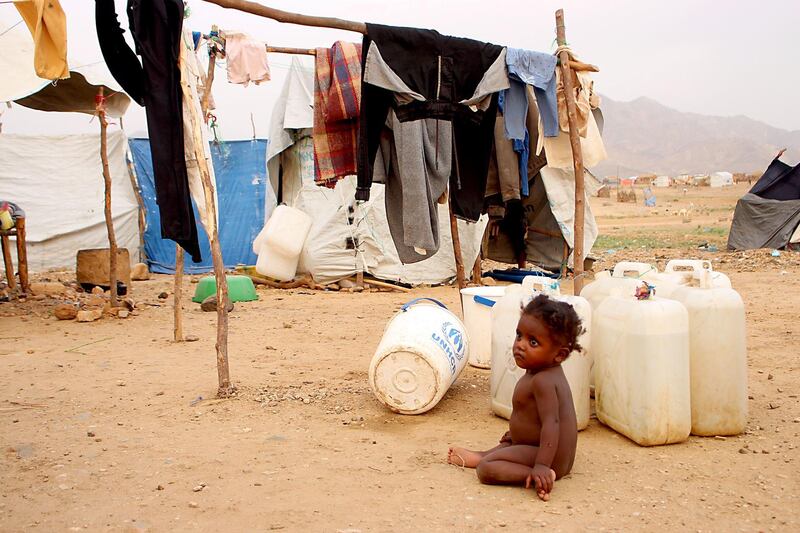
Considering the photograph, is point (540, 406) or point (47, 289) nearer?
point (540, 406)

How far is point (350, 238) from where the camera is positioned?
9430mm

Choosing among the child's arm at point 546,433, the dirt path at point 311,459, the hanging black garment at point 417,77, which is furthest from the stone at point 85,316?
the child's arm at point 546,433

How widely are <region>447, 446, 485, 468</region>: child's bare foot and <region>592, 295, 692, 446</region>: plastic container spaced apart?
0.77 metres

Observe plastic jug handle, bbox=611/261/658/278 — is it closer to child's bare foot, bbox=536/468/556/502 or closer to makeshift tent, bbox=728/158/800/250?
child's bare foot, bbox=536/468/556/502

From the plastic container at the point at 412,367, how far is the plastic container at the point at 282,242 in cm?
580

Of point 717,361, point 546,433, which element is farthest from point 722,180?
point 546,433

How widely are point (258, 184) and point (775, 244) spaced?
9.39m

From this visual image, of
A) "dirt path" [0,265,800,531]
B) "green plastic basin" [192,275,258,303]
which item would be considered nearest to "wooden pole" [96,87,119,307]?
"green plastic basin" [192,275,258,303]

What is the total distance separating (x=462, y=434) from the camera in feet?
11.2

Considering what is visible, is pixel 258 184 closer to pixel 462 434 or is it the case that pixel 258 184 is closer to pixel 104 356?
pixel 104 356

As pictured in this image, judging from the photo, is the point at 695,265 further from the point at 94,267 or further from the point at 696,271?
the point at 94,267

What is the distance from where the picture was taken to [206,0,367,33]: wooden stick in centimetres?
383

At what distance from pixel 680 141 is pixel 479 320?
5805 inches

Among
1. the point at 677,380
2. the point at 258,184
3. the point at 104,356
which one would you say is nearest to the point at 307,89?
the point at 258,184
